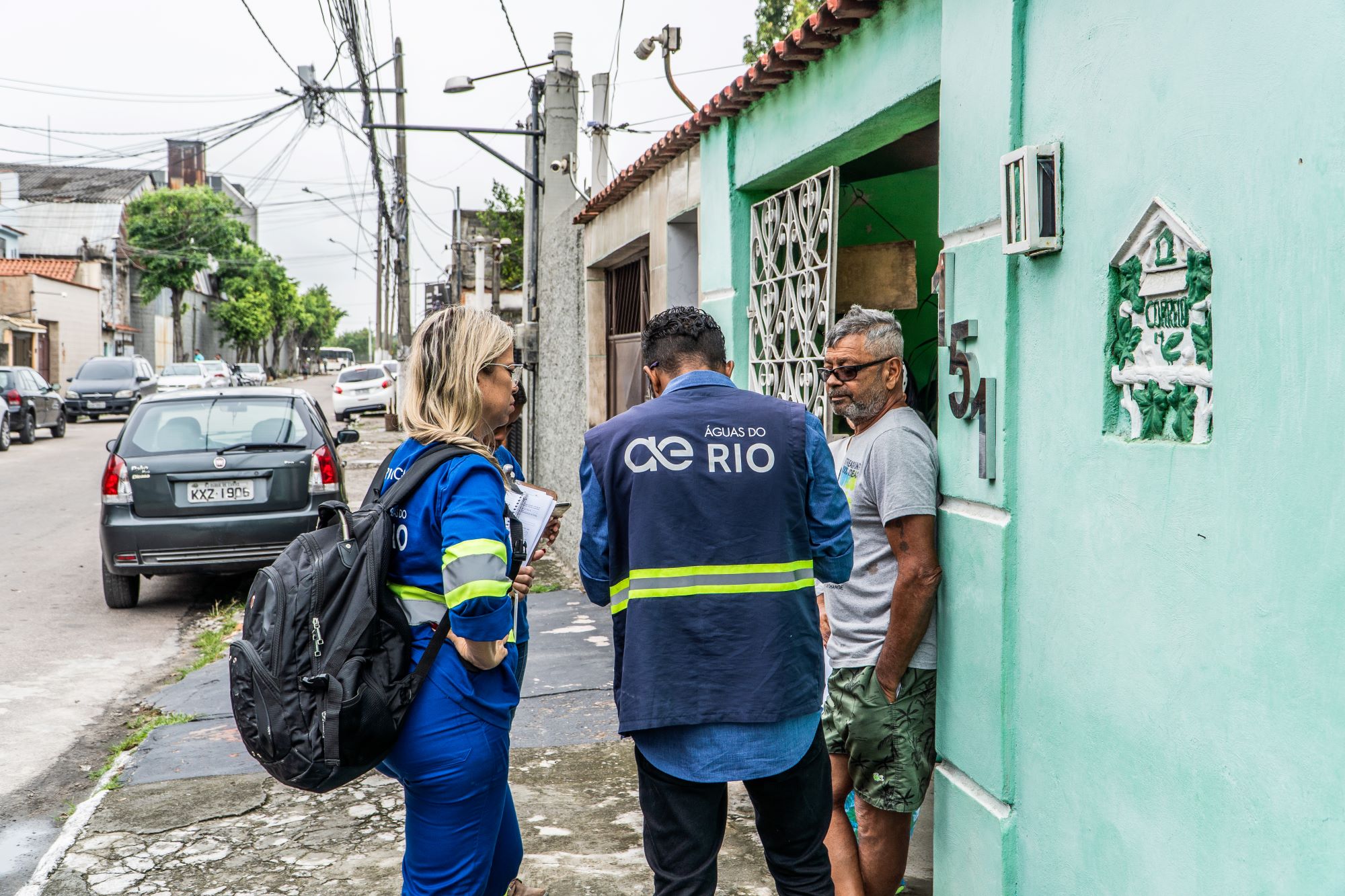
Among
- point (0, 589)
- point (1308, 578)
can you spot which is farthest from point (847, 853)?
point (0, 589)

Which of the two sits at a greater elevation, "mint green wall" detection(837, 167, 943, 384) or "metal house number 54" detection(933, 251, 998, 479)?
"mint green wall" detection(837, 167, 943, 384)

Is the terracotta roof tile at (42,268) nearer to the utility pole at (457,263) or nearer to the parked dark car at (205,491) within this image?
the utility pole at (457,263)

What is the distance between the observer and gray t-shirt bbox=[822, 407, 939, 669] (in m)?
3.08

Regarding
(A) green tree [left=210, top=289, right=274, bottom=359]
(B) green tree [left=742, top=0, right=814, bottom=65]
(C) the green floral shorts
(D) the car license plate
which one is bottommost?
(C) the green floral shorts

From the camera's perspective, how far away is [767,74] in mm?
4484

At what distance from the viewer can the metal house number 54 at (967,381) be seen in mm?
2889

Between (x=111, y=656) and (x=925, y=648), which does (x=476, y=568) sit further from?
(x=111, y=656)

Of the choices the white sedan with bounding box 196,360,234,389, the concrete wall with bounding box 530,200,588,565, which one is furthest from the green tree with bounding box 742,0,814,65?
the white sedan with bounding box 196,360,234,389

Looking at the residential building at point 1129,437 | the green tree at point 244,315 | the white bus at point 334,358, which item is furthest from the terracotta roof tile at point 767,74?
the white bus at point 334,358

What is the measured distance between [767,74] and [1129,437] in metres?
2.67

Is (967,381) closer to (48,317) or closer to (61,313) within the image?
(48,317)

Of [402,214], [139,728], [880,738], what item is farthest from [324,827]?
[402,214]

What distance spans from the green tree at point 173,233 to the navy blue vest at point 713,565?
53.0 m

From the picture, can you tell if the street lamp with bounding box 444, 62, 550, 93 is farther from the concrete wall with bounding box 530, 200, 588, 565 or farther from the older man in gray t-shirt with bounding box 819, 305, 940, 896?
the older man in gray t-shirt with bounding box 819, 305, 940, 896
